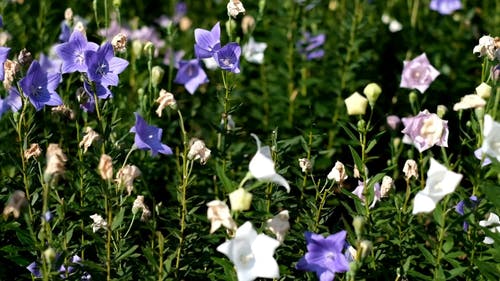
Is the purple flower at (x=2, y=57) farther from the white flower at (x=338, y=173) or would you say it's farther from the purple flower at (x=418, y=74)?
the purple flower at (x=418, y=74)

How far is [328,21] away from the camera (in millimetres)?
5309

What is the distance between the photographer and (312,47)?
4695 mm

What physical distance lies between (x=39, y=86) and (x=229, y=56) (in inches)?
27.6

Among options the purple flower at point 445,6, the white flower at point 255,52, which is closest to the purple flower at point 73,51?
the white flower at point 255,52

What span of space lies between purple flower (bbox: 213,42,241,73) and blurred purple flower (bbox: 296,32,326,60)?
5.83ft

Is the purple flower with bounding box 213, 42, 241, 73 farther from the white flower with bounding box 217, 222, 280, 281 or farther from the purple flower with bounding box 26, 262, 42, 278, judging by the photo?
the purple flower with bounding box 26, 262, 42, 278

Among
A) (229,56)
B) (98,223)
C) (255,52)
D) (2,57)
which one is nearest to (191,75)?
(255,52)

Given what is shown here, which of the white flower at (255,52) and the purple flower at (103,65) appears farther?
the white flower at (255,52)

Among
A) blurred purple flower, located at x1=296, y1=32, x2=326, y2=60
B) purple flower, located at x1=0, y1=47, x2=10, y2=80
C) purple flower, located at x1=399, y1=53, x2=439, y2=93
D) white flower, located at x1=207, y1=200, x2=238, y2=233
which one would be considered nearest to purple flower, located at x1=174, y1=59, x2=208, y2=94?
blurred purple flower, located at x1=296, y1=32, x2=326, y2=60

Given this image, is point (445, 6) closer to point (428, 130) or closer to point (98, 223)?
point (428, 130)

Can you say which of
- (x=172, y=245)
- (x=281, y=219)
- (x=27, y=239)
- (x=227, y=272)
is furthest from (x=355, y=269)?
(x=27, y=239)

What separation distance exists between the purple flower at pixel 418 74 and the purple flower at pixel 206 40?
3.32 ft

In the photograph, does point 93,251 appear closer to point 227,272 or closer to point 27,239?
point 27,239

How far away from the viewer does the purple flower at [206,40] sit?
2.89m
